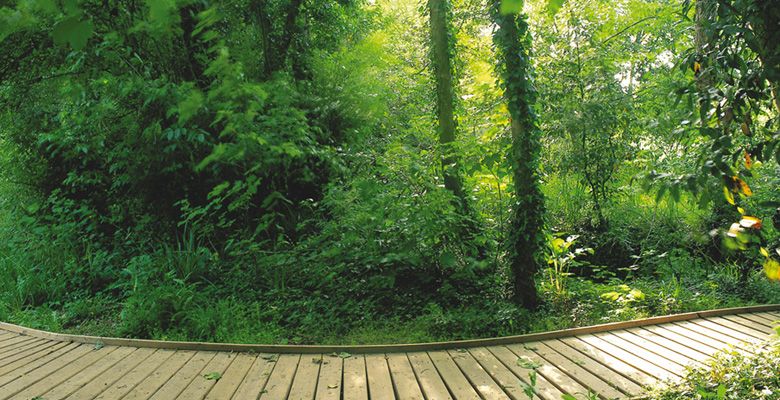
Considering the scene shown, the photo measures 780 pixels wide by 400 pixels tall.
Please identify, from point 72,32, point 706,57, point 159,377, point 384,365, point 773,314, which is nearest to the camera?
point 72,32

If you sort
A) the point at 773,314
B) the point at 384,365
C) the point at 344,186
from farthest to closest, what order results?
the point at 344,186
the point at 773,314
the point at 384,365

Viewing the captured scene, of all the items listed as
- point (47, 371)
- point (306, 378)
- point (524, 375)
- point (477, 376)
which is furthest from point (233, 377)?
point (524, 375)

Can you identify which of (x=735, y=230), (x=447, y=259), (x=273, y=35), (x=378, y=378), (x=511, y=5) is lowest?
(x=378, y=378)

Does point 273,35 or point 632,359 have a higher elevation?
point 273,35

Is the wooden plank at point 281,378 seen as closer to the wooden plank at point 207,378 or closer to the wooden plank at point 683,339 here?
the wooden plank at point 207,378

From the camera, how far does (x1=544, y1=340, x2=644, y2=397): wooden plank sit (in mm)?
2861

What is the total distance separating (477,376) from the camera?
10.3 ft

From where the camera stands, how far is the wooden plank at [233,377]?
2932 mm

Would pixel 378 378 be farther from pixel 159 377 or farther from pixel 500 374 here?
pixel 159 377

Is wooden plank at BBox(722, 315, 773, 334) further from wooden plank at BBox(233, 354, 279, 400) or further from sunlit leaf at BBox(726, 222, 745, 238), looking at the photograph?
wooden plank at BBox(233, 354, 279, 400)

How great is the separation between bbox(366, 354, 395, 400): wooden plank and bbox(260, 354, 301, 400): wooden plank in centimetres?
51

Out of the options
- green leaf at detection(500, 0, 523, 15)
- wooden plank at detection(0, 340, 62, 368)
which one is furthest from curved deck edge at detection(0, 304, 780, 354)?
green leaf at detection(500, 0, 523, 15)

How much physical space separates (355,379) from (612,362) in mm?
1740

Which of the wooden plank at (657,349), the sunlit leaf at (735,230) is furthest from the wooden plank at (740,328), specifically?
the sunlit leaf at (735,230)
